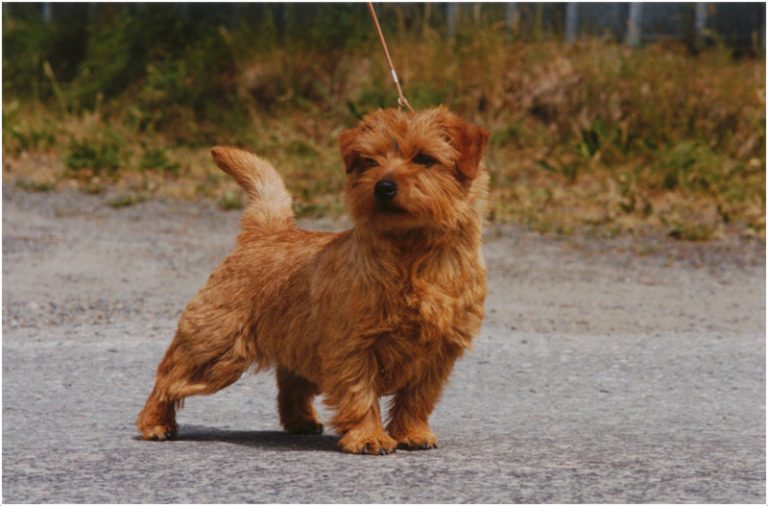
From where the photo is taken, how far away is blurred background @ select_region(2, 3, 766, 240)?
14352mm

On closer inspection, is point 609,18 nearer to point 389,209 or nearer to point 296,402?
point 296,402

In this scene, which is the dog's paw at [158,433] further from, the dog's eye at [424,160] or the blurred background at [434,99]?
the blurred background at [434,99]

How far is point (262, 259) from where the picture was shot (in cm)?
568

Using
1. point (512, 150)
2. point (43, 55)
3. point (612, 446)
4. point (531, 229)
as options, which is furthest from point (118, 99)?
point (612, 446)

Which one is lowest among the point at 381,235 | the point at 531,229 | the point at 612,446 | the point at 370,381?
the point at 531,229

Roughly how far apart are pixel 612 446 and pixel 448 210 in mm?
1367

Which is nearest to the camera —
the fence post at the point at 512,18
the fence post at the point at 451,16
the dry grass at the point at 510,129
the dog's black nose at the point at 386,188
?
the dog's black nose at the point at 386,188

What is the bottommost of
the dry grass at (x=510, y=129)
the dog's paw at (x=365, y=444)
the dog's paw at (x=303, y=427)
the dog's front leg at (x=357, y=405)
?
the dry grass at (x=510, y=129)

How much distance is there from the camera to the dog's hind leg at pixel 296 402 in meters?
5.98

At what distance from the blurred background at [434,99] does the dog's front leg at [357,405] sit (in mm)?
8145

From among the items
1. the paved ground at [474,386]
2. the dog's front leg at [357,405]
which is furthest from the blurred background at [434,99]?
the dog's front leg at [357,405]

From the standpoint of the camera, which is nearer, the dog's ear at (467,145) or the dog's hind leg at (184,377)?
the dog's ear at (467,145)

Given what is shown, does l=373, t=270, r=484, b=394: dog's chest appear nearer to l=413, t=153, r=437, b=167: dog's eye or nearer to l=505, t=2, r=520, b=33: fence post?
l=413, t=153, r=437, b=167: dog's eye

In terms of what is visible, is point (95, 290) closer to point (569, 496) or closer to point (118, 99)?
point (569, 496)
